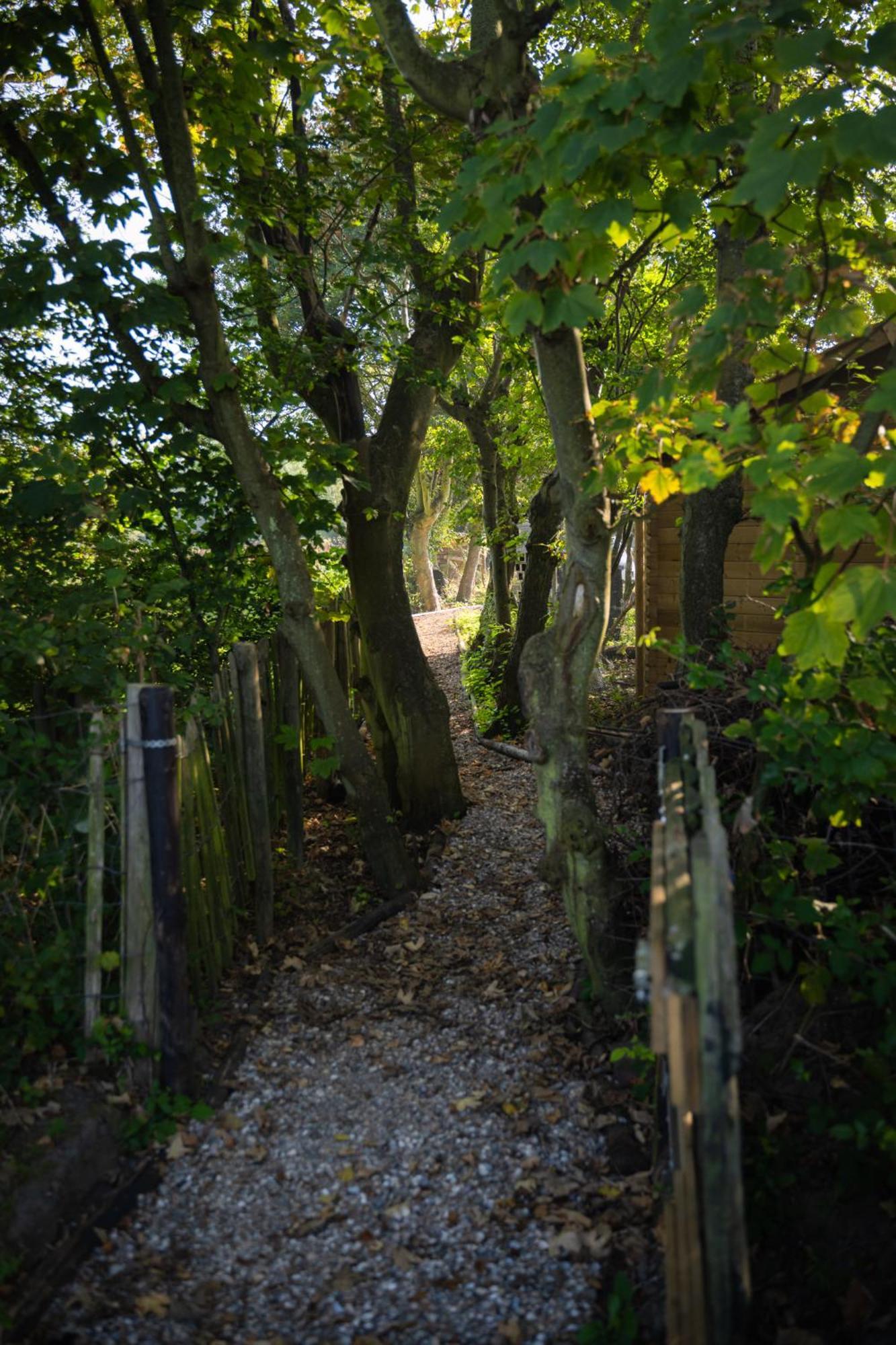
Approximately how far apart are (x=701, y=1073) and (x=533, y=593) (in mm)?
8130

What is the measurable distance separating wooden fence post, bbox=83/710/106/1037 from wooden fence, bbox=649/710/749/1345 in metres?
2.24

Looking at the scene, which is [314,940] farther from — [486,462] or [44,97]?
[486,462]

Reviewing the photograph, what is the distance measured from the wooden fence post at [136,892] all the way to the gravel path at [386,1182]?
569 mm

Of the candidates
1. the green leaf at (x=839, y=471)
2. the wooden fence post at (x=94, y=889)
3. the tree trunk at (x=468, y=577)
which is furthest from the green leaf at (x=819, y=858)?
the tree trunk at (x=468, y=577)

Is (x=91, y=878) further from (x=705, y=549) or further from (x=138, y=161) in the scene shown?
(x=705, y=549)

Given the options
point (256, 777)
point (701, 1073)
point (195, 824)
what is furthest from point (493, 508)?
point (701, 1073)

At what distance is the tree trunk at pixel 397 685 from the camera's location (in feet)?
22.1

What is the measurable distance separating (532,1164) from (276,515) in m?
3.67

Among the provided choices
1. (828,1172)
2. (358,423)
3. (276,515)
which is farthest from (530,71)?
(828,1172)

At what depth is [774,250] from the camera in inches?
118

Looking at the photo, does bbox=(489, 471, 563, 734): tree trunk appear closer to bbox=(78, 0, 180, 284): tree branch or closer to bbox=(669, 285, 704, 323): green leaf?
bbox=(78, 0, 180, 284): tree branch

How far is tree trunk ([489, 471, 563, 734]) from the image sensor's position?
9.47 meters

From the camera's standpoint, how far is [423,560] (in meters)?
26.7

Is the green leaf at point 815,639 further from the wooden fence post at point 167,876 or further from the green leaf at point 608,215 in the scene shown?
the wooden fence post at point 167,876
